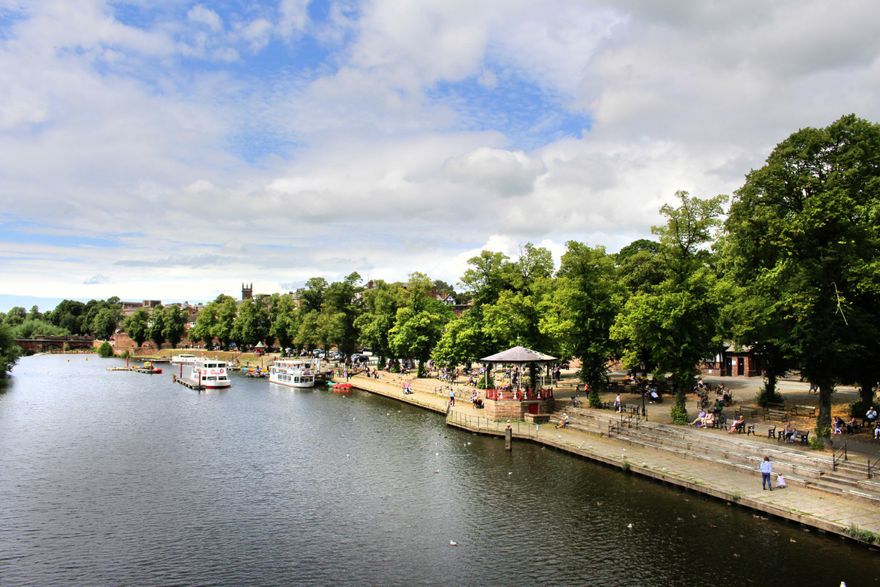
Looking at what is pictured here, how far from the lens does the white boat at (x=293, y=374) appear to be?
99.6m

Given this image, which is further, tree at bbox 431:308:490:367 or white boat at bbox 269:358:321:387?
white boat at bbox 269:358:321:387

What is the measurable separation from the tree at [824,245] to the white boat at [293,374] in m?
75.7

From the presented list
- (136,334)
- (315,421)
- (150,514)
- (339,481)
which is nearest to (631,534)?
(339,481)

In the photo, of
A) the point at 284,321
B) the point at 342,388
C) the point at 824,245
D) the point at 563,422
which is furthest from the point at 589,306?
the point at 284,321

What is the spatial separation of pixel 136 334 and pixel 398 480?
174 meters

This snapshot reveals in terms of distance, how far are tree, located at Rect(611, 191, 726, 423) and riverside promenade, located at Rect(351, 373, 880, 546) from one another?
15.1 ft

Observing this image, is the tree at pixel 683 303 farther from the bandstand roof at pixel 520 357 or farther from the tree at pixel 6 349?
the tree at pixel 6 349

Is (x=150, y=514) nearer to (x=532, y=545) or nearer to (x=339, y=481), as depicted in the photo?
(x=339, y=481)

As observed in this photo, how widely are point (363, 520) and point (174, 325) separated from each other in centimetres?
16772

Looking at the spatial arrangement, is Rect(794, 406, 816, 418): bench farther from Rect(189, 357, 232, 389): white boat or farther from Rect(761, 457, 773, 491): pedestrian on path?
Rect(189, 357, 232, 389): white boat

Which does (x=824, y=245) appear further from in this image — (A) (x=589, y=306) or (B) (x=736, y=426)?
(A) (x=589, y=306)

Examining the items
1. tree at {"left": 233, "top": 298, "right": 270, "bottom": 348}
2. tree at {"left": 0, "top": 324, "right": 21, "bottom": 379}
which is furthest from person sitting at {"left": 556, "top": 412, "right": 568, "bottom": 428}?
tree at {"left": 233, "top": 298, "right": 270, "bottom": 348}

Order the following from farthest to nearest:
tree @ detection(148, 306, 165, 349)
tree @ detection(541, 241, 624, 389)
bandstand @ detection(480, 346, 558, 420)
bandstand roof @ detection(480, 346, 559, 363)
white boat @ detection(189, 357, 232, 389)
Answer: tree @ detection(148, 306, 165, 349) → white boat @ detection(189, 357, 232, 389) → bandstand @ detection(480, 346, 558, 420) → bandstand roof @ detection(480, 346, 559, 363) → tree @ detection(541, 241, 624, 389)

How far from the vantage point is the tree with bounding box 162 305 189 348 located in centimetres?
18075
